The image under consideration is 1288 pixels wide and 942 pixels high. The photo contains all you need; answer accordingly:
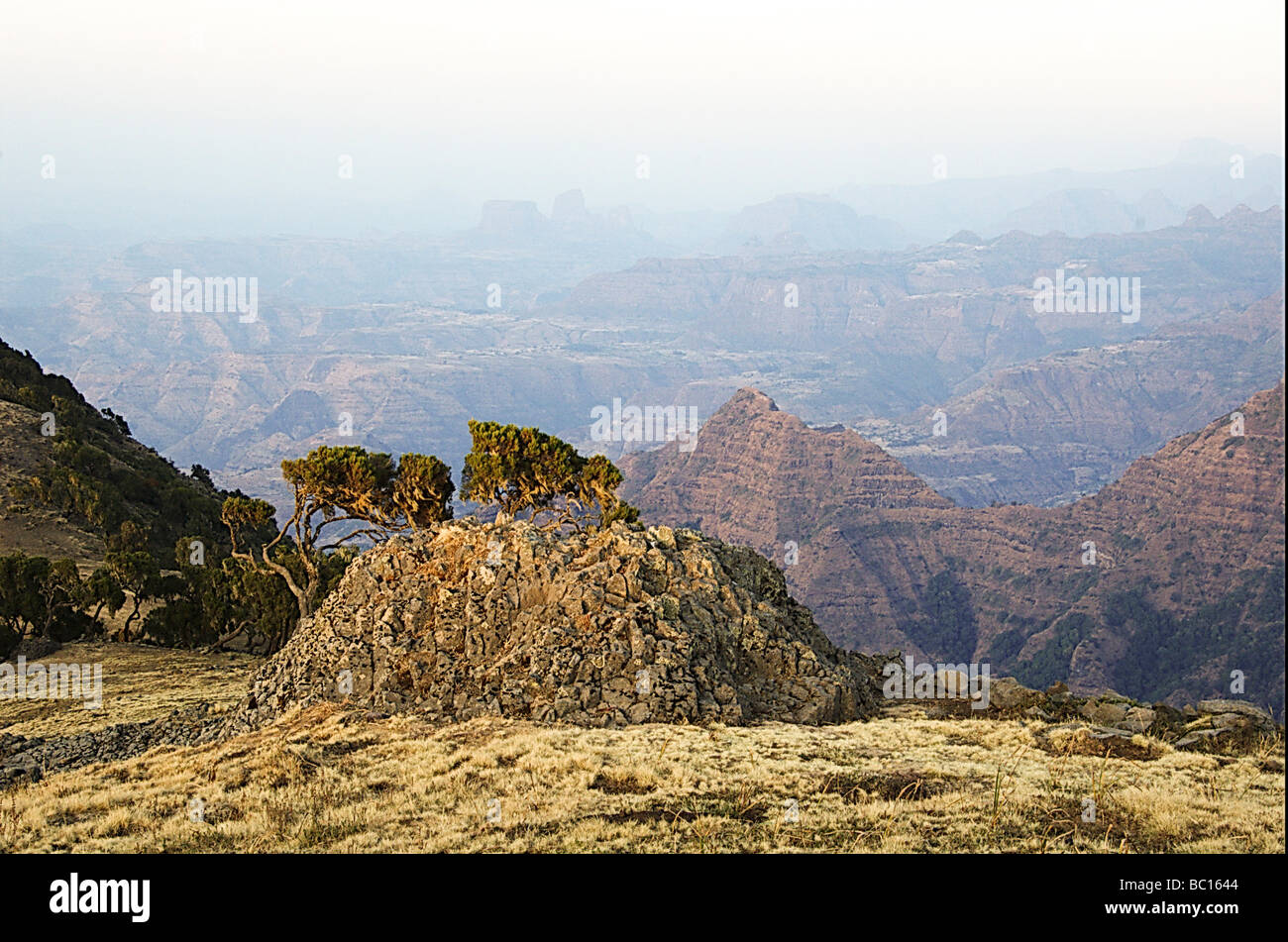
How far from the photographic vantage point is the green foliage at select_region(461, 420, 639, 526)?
130 ft

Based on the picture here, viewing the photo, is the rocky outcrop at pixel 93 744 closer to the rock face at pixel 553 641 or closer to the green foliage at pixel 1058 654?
the rock face at pixel 553 641

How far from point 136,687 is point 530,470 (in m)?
15.0

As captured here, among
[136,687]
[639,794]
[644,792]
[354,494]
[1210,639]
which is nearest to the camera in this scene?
[639,794]

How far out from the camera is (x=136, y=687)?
35.6 m

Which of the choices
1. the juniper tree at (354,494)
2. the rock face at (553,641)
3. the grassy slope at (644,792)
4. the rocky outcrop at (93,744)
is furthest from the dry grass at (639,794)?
the juniper tree at (354,494)

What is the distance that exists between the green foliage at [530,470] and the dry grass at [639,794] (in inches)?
585

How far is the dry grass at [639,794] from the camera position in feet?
58.4

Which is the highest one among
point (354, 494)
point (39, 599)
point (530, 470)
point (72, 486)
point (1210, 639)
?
point (530, 470)

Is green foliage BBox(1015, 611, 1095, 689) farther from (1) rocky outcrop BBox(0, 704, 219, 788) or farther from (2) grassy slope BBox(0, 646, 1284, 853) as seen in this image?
(1) rocky outcrop BBox(0, 704, 219, 788)

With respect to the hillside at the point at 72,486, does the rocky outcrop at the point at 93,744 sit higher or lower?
lower

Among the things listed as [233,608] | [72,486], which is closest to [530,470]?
[233,608]

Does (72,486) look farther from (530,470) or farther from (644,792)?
(644,792)
